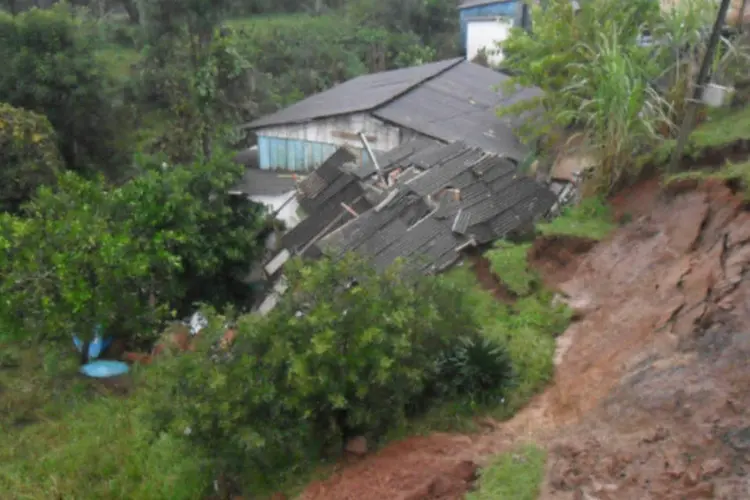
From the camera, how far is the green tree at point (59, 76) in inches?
736

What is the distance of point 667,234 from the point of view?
10109 mm

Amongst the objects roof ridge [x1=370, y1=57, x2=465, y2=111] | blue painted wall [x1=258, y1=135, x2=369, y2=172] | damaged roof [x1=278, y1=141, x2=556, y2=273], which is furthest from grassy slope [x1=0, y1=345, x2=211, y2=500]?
→ roof ridge [x1=370, y1=57, x2=465, y2=111]

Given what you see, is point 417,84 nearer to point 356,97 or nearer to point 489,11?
point 356,97

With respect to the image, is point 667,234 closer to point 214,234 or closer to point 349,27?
point 214,234

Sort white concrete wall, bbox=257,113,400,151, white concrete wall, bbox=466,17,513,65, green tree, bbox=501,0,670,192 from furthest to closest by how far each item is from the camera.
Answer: white concrete wall, bbox=466,17,513,65 < white concrete wall, bbox=257,113,400,151 < green tree, bbox=501,0,670,192

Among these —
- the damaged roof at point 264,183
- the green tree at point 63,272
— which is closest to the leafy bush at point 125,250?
the green tree at point 63,272

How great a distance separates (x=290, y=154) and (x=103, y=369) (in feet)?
25.1

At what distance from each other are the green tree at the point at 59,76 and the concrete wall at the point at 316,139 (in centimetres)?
530

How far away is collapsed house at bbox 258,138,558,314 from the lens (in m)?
12.0

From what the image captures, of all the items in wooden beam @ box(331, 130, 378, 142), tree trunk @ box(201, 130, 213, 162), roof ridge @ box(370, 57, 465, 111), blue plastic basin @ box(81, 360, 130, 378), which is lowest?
blue plastic basin @ box(81, 360, 130, 378)

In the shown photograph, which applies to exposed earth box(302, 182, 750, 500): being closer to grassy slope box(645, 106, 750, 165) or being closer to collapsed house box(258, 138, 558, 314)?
grassy slope box(645, 106, 750, 165)

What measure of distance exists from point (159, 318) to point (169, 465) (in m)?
3.54

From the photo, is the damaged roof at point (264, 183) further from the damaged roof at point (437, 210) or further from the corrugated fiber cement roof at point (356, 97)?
the damaged roof at point (437, 210)

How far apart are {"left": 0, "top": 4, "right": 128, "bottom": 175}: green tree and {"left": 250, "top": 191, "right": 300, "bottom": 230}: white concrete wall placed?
731 centimetres
